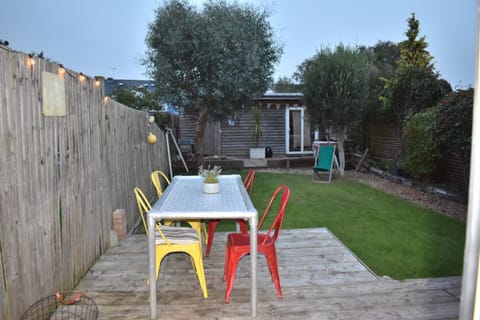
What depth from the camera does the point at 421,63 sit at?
47.5ft

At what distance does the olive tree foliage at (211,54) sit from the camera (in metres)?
7.89

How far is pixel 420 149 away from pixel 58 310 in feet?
23.3

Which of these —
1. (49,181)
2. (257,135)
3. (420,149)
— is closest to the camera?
(49,181)

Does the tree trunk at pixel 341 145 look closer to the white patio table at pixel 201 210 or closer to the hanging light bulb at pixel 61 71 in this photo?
the white patio table at pixel 201 210

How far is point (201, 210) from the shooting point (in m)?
2.71

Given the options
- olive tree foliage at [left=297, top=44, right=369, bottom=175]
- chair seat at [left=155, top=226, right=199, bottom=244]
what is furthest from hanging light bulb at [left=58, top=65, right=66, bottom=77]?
olive tree foliage at [left=297, top=44, right=369, bottom=175]

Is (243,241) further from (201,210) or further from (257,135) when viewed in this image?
(257,135)

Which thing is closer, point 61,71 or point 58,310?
point 58,310

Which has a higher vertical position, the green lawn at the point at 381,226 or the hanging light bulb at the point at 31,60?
the hanging light bulb at the point at 31,60

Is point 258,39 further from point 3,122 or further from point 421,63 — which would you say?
point 421,63

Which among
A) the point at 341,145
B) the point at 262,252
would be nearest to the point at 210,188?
the point at 262,252

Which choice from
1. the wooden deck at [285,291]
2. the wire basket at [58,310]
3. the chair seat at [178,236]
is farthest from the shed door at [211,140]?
the wire basket at [58,310]

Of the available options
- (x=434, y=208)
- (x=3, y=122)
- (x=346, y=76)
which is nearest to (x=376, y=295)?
(x=3, y=122)

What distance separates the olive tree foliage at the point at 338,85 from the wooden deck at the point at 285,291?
17.9ft
